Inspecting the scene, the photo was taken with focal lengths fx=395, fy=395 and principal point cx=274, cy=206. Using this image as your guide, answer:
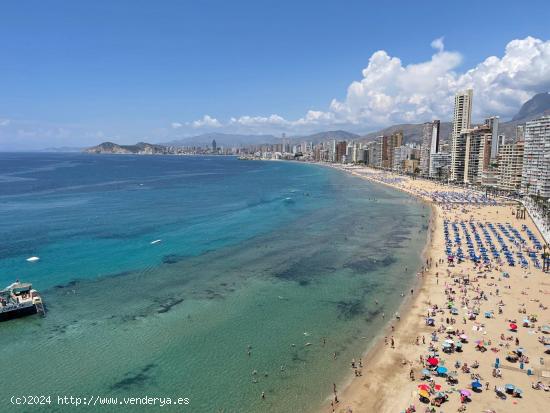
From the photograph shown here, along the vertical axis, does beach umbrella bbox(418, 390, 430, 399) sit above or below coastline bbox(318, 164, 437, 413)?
above

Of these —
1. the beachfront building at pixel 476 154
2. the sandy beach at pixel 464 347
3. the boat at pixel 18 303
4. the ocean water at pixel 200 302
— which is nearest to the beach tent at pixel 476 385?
the sandy beach at pixel 464 347

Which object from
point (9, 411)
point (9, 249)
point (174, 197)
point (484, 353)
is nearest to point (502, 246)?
point (484, 353)

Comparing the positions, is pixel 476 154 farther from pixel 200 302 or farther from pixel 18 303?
pixel 18 303

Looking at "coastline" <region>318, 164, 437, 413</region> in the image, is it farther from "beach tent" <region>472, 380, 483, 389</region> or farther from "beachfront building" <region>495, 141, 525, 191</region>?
"beachfront building" <region>495, 141, 525, 191</region>

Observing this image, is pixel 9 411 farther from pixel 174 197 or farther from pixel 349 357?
pixel 174 197

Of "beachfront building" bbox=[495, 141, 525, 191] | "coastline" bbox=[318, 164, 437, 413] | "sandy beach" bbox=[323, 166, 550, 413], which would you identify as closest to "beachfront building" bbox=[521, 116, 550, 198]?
"beachfront building" bbox=[495, 141, 525, 191]

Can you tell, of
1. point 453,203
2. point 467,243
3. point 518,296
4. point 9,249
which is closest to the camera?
point 518,296
